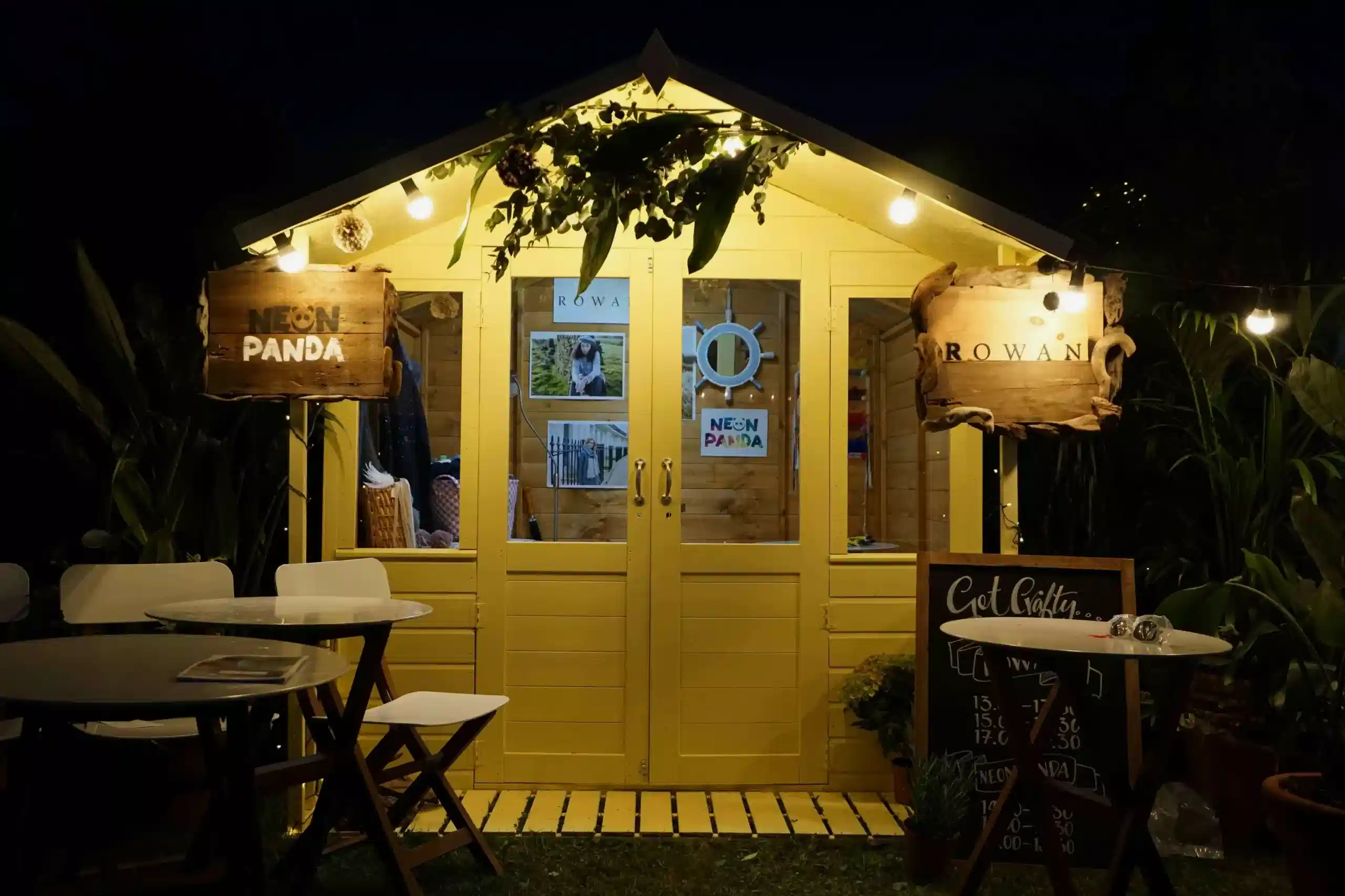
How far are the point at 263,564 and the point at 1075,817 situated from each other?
10.8 feet

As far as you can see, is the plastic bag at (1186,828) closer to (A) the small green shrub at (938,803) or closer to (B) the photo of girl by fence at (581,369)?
(A) the small green shrub at (938,803)

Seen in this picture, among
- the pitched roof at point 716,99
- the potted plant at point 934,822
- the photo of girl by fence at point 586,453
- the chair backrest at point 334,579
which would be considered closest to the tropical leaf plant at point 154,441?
the chair backrest at point 334,579

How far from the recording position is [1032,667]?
3.67 meters

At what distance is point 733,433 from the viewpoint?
4.43 meters

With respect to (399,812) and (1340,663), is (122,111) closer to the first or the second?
(399,812)

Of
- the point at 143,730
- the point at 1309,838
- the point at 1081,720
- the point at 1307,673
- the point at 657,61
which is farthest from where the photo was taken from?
the point at 657,61

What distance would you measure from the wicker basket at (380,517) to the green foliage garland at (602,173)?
118 centimetres

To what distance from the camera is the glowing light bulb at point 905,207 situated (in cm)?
385

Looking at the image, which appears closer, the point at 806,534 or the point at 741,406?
the point at 806,534

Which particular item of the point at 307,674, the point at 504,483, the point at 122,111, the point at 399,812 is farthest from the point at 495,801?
the point at 122,111

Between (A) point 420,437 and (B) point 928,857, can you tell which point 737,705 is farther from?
(A) point 420,437

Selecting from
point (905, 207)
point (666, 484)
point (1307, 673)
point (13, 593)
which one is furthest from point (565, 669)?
point (1307, 673)

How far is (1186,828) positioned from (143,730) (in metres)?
3.46

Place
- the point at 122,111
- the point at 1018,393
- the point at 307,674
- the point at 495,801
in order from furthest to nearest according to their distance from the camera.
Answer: the point at 122,111
the point at 495,801
the point at 1018,393
the point at 307,674
